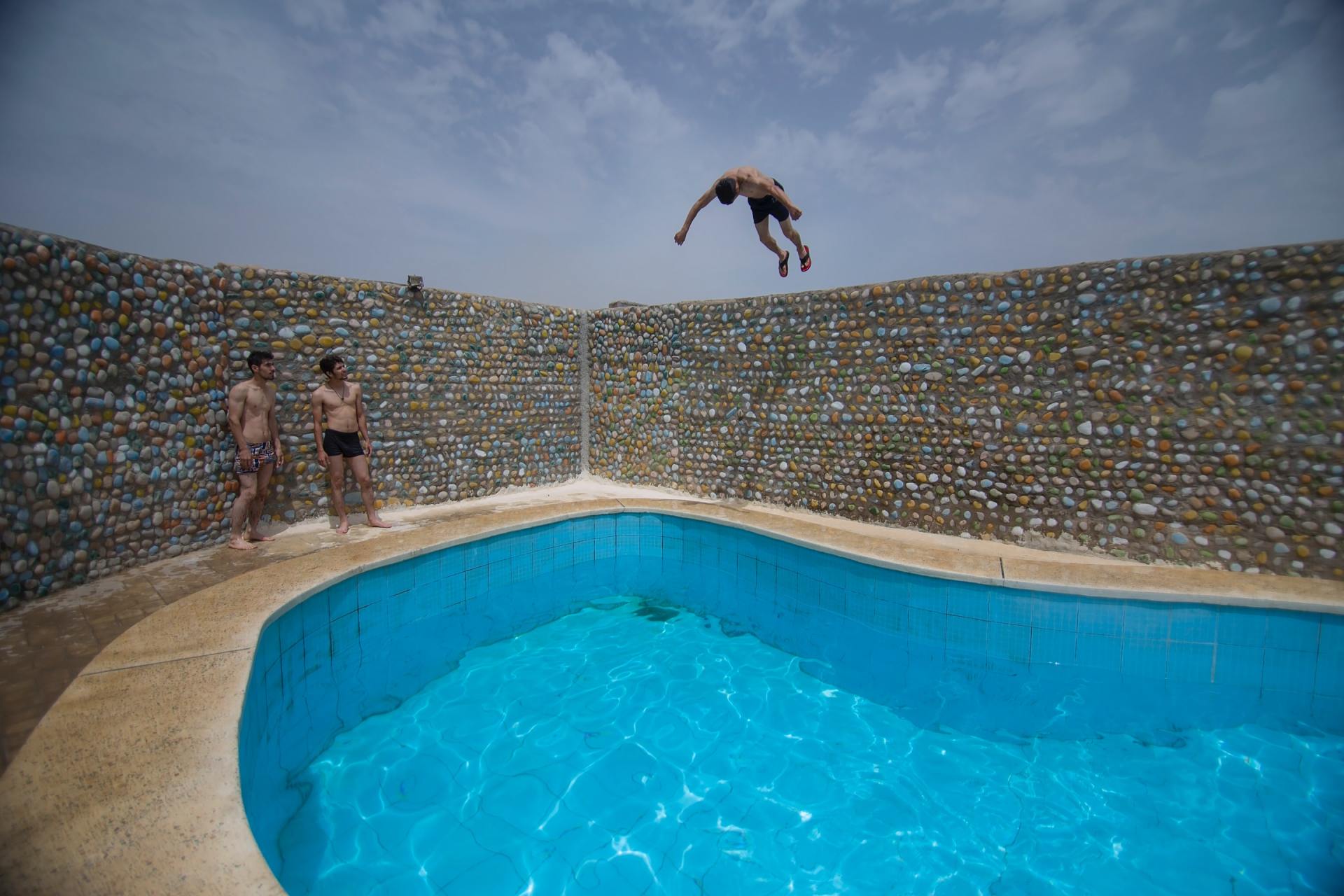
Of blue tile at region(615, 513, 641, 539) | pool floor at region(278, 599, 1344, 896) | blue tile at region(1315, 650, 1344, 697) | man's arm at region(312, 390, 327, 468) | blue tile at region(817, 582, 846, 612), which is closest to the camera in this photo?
pool floor at region(278, 599, 1344, 896)

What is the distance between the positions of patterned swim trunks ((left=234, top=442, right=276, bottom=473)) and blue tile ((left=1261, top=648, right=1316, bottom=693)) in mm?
7029

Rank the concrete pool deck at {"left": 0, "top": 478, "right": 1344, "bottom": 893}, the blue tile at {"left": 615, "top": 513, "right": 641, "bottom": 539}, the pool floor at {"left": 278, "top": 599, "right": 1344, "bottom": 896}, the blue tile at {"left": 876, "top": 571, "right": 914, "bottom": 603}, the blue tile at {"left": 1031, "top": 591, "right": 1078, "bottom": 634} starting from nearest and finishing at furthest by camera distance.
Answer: the concrete pool deck at {"left": 0, "top": 478, "right": 1344, "bottom": 893}, the pool floor at {"left": 278, "top": 599, "right": 1344, "bottom": 896}, the blue tile at {"left": 1031, "top": 591, "right": 1078, "bottom": 634}, the blue tile at {"left": 876, "top": 571, "right": 914, "bottom": 603}, the blue tile at {"left": 615, "top": 513, "right": 641, "bottom": 539}

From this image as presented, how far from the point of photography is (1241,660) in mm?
3574

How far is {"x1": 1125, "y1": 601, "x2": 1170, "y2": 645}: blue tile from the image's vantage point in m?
3.74

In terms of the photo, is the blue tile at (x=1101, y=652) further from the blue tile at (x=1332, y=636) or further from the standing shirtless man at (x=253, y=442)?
the standing shirtless man at (x=253, y=442)

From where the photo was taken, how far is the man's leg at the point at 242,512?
463cm

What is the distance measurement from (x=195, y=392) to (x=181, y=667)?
2.94 meters

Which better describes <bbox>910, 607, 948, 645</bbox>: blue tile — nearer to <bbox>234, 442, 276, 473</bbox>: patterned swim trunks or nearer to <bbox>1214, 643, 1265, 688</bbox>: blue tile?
<bbox>1214, 643, 1265, 688</bbox>: blue tile

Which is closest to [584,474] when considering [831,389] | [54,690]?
[831,389]

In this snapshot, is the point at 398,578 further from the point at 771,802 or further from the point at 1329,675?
the point at 1329,675

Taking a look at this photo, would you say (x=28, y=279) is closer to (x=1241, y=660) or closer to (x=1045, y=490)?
(x=1045, y=490)

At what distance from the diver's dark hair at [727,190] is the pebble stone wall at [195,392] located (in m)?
3.09

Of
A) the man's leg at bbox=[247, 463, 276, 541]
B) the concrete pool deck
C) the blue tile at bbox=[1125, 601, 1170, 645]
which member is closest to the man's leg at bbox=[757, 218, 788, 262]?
the concrete pool deck

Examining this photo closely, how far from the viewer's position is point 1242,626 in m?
3.62
